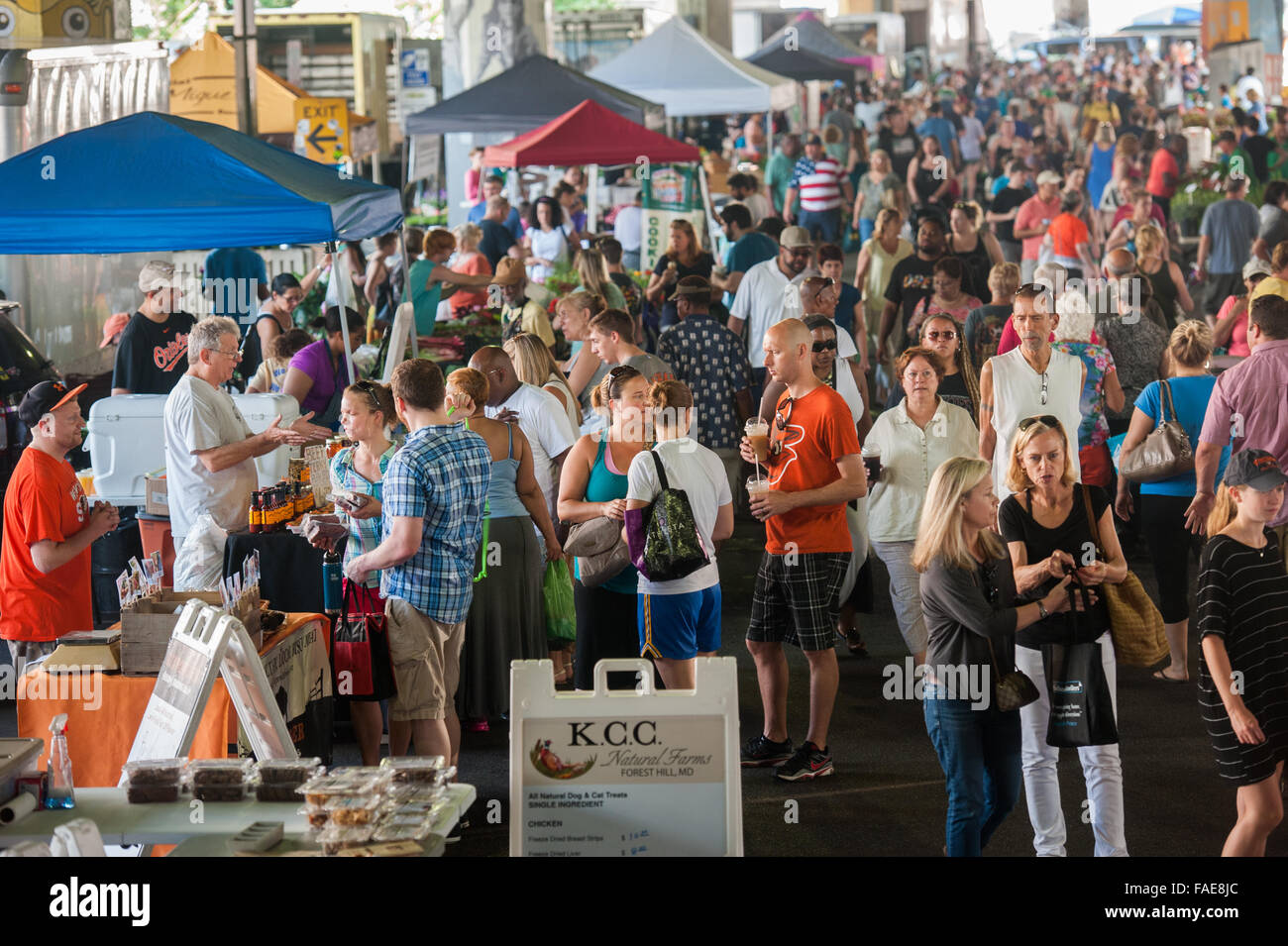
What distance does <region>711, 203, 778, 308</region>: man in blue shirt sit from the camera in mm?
12844

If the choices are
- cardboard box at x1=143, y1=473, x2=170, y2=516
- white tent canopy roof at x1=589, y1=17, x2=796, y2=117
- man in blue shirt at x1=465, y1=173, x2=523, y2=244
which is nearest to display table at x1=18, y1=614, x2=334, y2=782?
cardboard box at x1=143, y1=473, x2=170, y2=516

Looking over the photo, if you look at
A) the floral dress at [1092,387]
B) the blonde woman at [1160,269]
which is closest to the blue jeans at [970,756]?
the floral dress at [1092,387]

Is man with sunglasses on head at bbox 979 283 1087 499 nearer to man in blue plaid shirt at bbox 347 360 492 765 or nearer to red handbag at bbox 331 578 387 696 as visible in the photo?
man in blue plaid shirt at bbox 347 360 492 765

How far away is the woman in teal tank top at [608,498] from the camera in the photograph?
624 centimetres

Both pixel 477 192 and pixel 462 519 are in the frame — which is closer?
pixel 462 519

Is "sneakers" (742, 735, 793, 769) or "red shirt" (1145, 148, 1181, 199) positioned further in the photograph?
"red shirt" (1145, 148, 1181, 199)

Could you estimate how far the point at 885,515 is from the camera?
673 centimetres

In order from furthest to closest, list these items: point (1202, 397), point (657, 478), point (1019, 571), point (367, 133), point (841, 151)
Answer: point (841, 151), point (367, 133), point (1202, 397), point (657, 478), point (1019, 571)

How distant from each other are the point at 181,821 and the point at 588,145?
37.0ft

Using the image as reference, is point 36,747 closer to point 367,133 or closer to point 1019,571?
point 1019,571

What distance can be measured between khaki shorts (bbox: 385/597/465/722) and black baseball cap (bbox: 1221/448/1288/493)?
2.77 m
